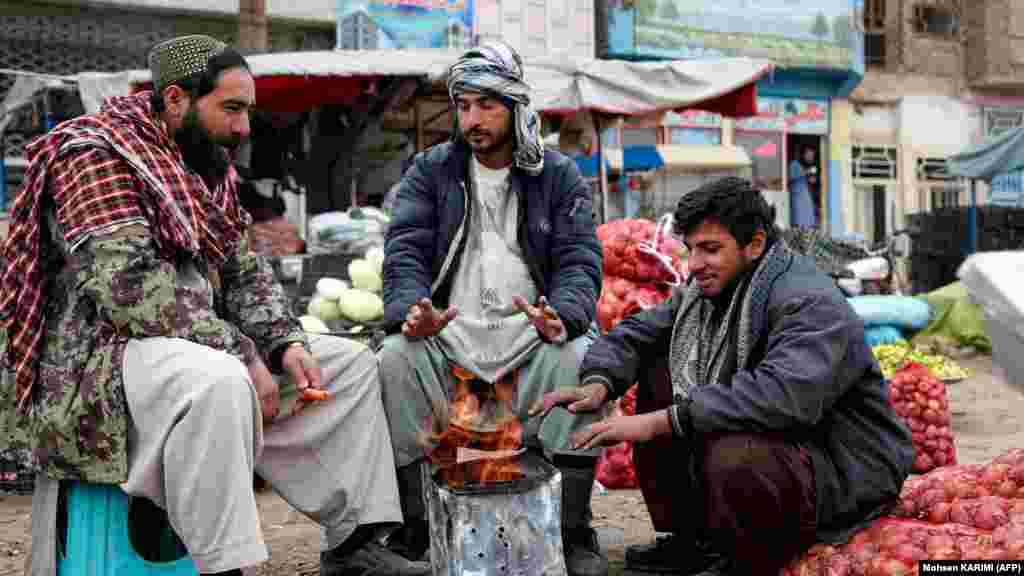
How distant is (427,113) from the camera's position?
11484 mm

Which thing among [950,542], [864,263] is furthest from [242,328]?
[864,263]

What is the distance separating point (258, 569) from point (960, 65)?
22.1m

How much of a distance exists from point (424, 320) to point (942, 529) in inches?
62.9

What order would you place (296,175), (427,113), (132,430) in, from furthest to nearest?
(427,113) < (296,175) < (132,430)

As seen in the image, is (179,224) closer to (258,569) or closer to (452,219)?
(452,219)

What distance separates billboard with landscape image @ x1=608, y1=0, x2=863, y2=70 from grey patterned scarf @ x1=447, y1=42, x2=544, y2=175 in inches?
569

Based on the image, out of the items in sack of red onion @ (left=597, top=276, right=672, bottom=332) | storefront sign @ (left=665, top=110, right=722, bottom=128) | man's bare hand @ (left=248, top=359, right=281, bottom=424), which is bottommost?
man's bare hand @ (left=248, top=359, right=281, bottom=424)

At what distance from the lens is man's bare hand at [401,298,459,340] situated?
3.14 meters

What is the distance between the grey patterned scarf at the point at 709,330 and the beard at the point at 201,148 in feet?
4.64

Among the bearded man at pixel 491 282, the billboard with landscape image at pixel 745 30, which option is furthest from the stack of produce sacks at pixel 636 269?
the billboard with landscape image at pixel 745 30

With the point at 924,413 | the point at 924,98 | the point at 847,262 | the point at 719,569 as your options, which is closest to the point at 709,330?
the point at 719,569

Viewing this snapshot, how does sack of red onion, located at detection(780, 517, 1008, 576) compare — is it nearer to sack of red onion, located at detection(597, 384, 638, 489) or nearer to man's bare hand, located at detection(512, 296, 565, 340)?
man's bare hand, located at detection(512, 296, 565, 340)

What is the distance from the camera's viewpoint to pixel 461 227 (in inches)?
138

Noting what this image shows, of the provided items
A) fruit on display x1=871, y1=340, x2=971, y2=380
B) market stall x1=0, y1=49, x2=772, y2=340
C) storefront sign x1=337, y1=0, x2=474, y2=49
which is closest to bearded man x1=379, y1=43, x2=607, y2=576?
fruit on display x1=871, y1=340, x2=971, y2=380
